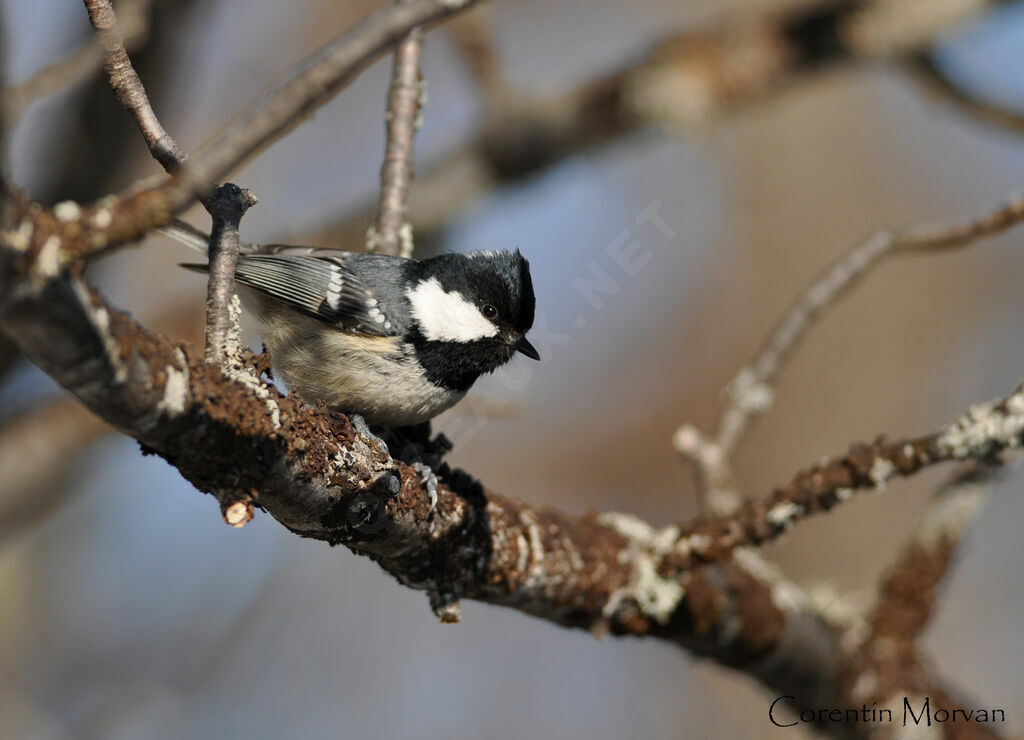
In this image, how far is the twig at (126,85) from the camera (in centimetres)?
141

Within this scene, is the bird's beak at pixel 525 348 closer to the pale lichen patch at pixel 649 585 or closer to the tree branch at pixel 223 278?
the pale lichen patch at pixel 649 585

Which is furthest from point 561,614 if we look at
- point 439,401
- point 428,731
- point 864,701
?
point 428,731

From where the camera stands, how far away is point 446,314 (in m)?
2.73

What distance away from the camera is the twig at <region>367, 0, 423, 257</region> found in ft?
8.60

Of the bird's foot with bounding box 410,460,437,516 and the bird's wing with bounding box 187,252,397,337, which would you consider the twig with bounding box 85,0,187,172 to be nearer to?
the bird's foot with bounding box 410,460,437,516

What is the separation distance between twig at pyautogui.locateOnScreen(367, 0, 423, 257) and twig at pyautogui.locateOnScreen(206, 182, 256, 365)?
4.03 ft

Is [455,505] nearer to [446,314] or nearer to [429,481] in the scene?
[429,481]

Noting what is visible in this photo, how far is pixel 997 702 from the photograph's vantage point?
18.9ft

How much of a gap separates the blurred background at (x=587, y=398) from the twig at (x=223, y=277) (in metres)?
2.38

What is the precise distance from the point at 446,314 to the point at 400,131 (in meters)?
0.55

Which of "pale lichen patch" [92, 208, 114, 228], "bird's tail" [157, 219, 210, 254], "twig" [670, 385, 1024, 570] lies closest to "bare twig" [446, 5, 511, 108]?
"bird's tail" [157, 219, 210, 254]

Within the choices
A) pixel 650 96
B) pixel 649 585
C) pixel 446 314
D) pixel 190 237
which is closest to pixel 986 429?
pixel 649 585

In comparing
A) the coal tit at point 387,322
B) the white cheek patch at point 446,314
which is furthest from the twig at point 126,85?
the white cheek patch at point 446,314

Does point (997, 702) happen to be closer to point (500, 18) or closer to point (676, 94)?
point (676, 94)
